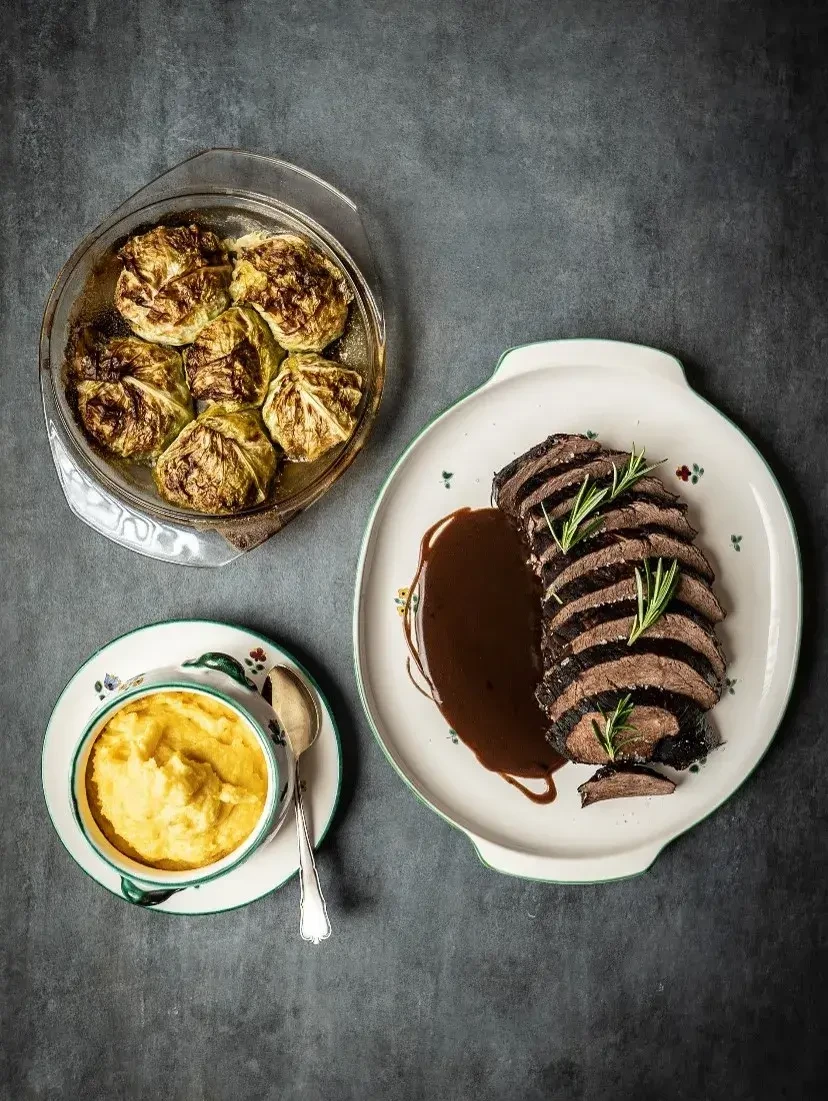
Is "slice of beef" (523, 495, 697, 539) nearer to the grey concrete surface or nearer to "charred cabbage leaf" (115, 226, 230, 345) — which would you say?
the grey concrete surface

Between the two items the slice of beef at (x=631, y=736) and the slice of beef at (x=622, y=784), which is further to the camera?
the slice of beef at (x=622, y=784)

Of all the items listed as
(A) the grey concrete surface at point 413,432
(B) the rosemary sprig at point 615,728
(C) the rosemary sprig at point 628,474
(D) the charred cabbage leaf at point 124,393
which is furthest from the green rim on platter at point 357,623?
(D) the charred cabbage leaf at point 124,393

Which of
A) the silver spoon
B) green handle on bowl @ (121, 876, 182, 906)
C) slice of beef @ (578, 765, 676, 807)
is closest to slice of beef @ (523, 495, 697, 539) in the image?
slice of beef @ (578, 765, 676, 807)

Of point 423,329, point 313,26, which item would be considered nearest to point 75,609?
point 423,329

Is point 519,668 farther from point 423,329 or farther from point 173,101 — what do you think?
point 173,101

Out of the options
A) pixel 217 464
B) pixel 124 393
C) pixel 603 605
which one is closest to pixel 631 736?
pixel 603 605

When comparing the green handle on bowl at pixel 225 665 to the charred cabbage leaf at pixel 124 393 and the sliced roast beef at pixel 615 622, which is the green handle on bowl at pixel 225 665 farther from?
the sliced roast beef at pixel 615 622
